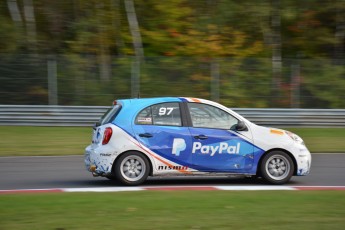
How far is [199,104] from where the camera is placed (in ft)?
40.2

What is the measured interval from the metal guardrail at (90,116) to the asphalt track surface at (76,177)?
758cm

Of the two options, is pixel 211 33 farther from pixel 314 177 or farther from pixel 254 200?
pixel 254 200

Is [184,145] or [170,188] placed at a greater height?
[184,145]

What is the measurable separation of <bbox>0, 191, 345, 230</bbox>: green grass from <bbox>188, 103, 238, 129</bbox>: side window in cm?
165

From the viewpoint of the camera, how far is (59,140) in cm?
2053

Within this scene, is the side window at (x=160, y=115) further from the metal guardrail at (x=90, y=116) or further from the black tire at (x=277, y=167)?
the metal guardrail at (x=90, y=116)

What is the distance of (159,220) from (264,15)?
24200mm

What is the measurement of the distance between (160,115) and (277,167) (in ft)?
7.05

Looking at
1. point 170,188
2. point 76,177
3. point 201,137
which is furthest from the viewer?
point 76,177

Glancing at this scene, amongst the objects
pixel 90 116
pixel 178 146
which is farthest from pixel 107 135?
pixel 90 116

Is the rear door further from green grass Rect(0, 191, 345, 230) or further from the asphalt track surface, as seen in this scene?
green grass Rect(0, 191, 345, 230)

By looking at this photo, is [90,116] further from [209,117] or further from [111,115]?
[209,117]

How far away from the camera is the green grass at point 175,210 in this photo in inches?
319

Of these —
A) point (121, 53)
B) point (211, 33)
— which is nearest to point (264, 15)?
point (211, 33)
